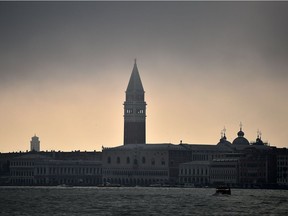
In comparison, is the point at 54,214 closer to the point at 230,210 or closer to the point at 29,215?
the point at 29,215

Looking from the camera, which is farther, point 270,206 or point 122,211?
point 270,206

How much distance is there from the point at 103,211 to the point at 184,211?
10071 mm

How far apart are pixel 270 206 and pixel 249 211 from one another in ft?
49.9

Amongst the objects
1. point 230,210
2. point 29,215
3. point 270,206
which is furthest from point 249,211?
point 29,215

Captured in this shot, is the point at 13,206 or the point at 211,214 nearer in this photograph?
the point at 211,214

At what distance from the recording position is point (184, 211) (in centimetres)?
18512

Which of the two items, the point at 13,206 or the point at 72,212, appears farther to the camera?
the point at 13,206

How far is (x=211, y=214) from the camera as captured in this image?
584ft

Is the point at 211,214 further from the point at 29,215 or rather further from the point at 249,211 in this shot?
the point at 29,215

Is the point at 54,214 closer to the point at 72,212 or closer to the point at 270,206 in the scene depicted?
the point at 72,212

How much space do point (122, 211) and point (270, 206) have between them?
24.8 metres

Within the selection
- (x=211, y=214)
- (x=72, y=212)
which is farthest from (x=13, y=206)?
(x=211, y=214)

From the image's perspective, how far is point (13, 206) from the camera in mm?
198500

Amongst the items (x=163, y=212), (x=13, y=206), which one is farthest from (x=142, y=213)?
(x=13, y=206)
